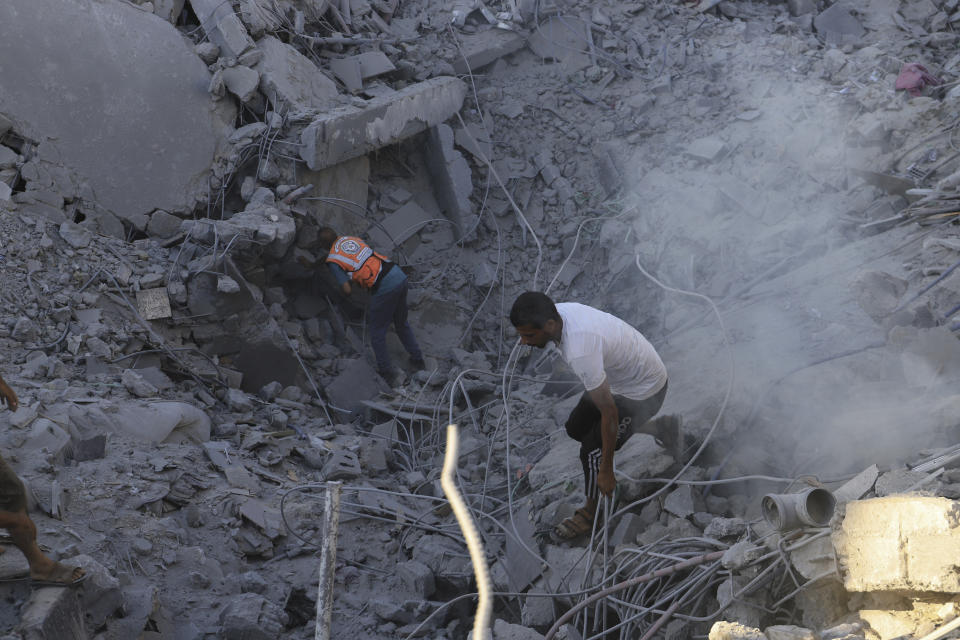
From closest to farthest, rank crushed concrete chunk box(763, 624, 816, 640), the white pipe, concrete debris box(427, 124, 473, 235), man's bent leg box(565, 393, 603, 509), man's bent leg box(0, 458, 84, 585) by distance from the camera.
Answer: crushed concrete chunk box(763, 624, 816, 640)
man's bent leg box(0, 458, 84, 585)
the white pipe
man's bent leg box(565, 393, 603, 509)
concrete debris box(427, 124, 473, 235)

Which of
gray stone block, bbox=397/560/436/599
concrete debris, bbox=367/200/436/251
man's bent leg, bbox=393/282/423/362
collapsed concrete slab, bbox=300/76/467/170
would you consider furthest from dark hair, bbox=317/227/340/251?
gray stone block, bbox=397/560/436/599

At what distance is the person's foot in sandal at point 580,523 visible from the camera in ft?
15.2

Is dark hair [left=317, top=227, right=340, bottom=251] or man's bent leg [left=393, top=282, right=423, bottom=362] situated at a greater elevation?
dark hair [left=317, top=227, right=340, bottom=251]

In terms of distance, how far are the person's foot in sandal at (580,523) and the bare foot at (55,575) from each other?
8.46 feet

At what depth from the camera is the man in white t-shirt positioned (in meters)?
3.79

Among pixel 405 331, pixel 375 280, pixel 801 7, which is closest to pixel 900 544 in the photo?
pixel 375 280

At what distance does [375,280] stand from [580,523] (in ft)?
11.8

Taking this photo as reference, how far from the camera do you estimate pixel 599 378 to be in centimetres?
381

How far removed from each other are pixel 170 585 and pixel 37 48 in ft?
18.0

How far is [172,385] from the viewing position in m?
6.36

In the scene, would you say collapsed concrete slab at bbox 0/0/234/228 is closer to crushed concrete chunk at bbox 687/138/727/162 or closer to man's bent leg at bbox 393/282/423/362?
man's bent leg at bbox 393/282/423/362

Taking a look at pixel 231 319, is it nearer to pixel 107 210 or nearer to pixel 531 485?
pixel 107 210

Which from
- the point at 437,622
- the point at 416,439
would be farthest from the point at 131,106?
the point at 437,622

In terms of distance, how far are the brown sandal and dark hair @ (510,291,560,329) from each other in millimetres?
1455
